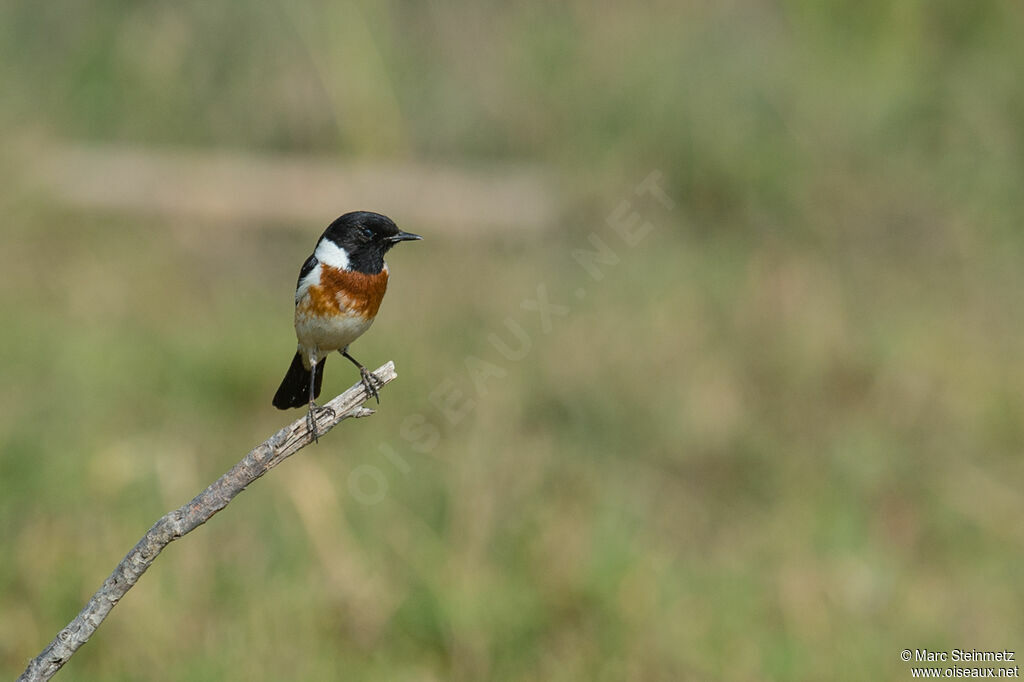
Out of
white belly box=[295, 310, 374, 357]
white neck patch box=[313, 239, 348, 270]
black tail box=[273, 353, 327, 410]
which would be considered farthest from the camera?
black tail box=[273, 353, 327, 410]

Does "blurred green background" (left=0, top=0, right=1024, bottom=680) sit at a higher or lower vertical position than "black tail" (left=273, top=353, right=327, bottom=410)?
higher

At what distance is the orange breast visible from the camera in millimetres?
1588

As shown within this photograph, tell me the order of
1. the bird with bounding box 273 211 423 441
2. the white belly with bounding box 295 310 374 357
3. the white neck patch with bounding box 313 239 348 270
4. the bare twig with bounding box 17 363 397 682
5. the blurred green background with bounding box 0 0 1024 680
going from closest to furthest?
1. the bare twig with bounding box 17 363 397 682
2. the bird with bounding box 273 211 423 441
3. the white neck patch with bounding box 313 239 348 270
4. the white belly with bounding box 295 310 374 357
5. the blurred green background with bounding box 0 0 1024 680

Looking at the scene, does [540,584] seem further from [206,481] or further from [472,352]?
[472,352]

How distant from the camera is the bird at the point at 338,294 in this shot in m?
1.51

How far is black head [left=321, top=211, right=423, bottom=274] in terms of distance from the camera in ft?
4.75

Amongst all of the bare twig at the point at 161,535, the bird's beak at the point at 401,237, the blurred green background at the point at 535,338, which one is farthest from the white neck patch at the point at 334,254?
the blurred green background at the point at 535,338

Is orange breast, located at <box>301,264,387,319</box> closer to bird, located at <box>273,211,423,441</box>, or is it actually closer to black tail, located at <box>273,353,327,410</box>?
bird, located at <box>273,211,423,441</box>

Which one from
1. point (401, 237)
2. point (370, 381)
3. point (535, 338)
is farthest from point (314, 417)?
point (535, 338)

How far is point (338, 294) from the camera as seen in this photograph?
1.79 meters

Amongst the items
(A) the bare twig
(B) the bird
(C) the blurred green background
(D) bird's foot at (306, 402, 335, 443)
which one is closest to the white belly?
(B) the bird

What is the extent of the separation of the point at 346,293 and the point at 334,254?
7cm

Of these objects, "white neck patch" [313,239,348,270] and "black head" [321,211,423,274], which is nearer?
"black head" [321,211,423,274]

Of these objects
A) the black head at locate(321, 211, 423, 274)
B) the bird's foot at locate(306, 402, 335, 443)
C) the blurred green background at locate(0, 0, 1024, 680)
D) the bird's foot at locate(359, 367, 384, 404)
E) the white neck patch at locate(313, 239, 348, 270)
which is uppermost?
the blurred green background at locate(0, 0, 1024, 680)
